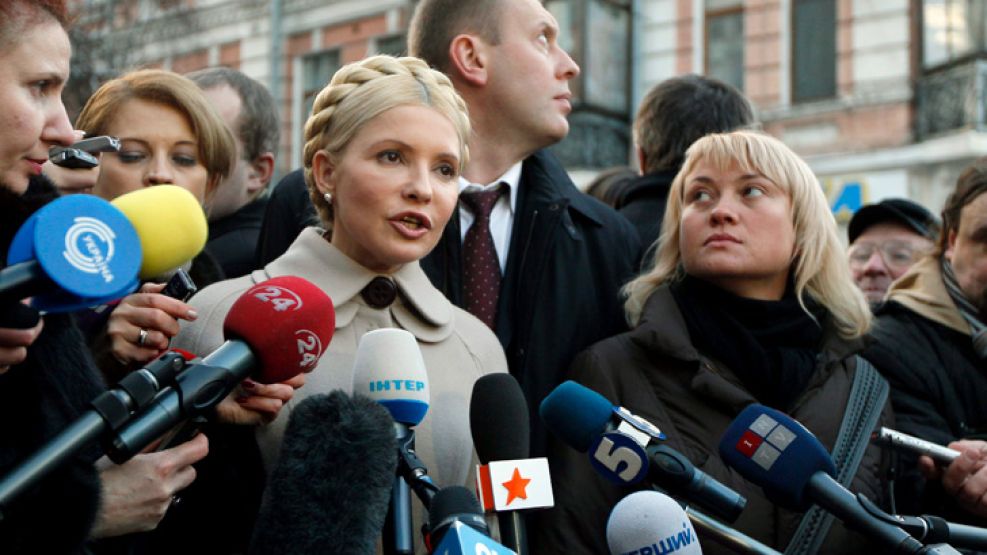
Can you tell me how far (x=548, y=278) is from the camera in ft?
10.9

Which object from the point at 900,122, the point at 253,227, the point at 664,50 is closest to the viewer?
the point at 253,227

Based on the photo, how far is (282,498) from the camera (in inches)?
70.9

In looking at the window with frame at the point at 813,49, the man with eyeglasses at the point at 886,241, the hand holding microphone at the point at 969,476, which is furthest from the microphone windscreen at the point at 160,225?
the window with frame at the point at 813,49

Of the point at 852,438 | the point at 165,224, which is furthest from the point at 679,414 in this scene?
the point at 165,224

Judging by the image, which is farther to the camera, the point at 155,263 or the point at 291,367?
the point at 291,367

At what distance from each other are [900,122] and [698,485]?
38.7 feet

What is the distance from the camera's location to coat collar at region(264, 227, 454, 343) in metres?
2.57

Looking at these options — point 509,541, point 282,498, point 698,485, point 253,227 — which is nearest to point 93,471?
point 282,498

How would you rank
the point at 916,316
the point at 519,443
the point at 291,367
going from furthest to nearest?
the point at 916,316, the point at 519,443, the point at 291,367

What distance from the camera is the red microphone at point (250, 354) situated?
158cm

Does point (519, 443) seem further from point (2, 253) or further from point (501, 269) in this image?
point (501, 269)

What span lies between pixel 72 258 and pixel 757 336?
2103mm

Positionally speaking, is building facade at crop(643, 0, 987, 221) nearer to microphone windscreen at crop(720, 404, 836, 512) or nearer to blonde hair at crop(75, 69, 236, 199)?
blonde hair at crop(75, 69, 236, 199)

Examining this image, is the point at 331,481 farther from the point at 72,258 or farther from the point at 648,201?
the point at 648,201
